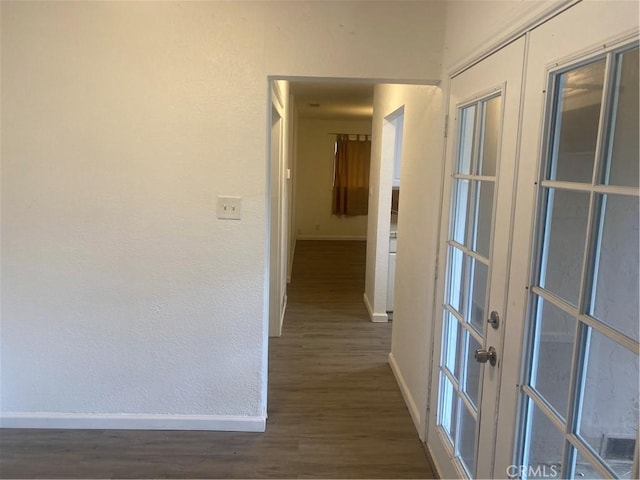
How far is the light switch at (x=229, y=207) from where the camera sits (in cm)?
250

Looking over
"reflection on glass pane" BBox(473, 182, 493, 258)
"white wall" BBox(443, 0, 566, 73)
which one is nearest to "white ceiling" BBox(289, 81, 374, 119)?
"white wall" BBox(443, 0, 566, 73)

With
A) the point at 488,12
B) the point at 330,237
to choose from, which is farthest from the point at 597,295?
the point at 330,237

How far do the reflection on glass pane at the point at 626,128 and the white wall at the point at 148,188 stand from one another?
144 cm

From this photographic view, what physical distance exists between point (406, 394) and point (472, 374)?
118cm

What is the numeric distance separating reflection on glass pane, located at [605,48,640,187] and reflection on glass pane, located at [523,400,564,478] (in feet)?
2.25

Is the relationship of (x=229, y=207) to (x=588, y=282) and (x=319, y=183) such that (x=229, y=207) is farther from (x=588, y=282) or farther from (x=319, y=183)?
(x=319, y=183)

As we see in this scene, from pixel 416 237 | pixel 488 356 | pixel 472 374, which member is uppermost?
pixel 416 237

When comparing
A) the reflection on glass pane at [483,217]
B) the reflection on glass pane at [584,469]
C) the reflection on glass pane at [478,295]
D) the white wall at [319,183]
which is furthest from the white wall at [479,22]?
the white wall at [319,183]

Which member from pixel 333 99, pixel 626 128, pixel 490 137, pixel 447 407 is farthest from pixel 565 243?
pixel 333 99

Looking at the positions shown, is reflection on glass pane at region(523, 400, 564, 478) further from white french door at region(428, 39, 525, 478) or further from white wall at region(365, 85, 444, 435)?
white wall at region(365, 85, 444, 435)

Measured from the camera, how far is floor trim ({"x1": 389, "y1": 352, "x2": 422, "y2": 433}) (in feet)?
9.02

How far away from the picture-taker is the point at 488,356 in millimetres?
1720

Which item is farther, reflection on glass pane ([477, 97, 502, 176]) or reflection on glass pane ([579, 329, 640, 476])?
reflection on glass pane ([477, 97, 502, 176])

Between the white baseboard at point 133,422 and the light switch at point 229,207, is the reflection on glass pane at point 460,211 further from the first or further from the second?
the white baseboard at point 133,422
